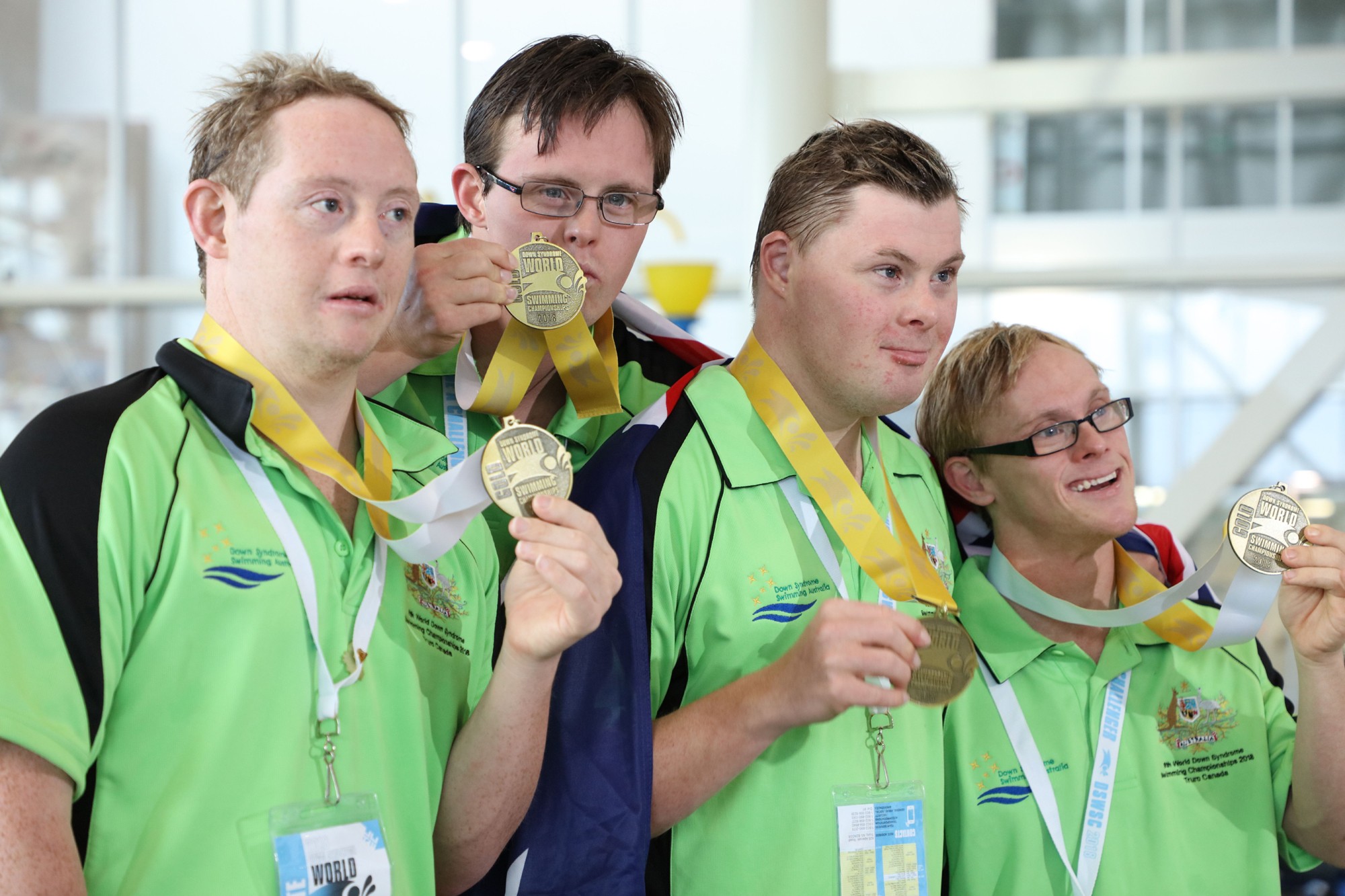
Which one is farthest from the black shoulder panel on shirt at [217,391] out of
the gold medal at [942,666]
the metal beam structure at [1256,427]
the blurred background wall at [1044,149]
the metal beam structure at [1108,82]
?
the metal beam structure at [1256,427]

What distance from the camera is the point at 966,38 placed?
27.5 ft

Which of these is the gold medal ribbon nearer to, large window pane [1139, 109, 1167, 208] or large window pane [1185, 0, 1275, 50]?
large window pane [1139, 109, 1167, 208]

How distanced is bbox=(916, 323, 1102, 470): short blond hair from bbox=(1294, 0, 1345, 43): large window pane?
714cm

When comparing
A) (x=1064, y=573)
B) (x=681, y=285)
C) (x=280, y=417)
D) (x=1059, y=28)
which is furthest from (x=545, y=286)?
(x=1059, y=28)

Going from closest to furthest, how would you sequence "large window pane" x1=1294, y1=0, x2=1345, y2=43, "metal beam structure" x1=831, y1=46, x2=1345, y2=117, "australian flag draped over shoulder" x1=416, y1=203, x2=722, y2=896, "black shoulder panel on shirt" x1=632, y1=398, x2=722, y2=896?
"australian flag draped over shoulder" x1=416, y1=203, x2=722, y2=896
"black shoulder panel on shirt" x1=632, y1=398, x2=722, y2=896
"metal beam structure" x1=831, y1=46, x2=1345, y2=117
"large window pane" x1=1294, y1=0, x2=1345, y2=43

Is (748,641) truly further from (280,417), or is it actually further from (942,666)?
(280,417)

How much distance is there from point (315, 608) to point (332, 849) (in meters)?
0.31

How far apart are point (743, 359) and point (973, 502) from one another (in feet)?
2.21

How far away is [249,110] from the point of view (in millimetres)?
1596

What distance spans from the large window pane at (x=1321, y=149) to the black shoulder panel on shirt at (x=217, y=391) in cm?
844

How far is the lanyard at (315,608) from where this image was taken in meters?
1.52

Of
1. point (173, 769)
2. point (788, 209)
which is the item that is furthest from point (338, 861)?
point (788, 209)

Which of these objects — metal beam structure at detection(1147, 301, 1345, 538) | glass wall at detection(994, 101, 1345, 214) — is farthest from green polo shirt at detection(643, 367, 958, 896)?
glass wall at detection(994, 101, 1345, 214)

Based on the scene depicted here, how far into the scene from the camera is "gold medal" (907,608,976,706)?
6.51 feet
